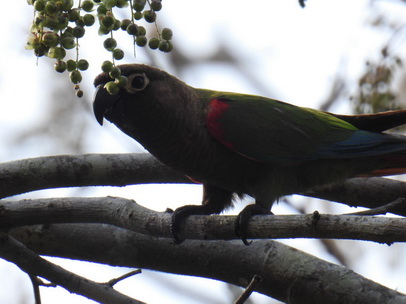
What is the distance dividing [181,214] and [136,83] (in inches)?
35.7

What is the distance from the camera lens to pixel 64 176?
13.6 feet

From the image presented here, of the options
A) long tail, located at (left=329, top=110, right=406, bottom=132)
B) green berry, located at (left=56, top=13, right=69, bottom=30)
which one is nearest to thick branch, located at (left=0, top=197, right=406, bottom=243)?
green berry, located at (left=56, top=13, right=69, bottom=30)

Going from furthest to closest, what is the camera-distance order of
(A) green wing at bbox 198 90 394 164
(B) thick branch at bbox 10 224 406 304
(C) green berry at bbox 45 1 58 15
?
(A) green wing at bbox 198 90 394 164 → (B) thick branch at bbox 10 224 406 304 → (C) green berry at bbox 45 1 58 15

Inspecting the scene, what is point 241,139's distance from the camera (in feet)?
14.5

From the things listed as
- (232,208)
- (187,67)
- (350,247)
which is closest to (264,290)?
(232,208)

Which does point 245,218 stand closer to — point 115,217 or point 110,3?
point 115,217

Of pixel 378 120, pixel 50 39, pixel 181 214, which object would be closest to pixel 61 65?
pixel 50 39

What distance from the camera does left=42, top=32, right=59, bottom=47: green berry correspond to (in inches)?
113

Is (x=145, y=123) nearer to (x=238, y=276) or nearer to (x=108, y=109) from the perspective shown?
(x=108, y=109)

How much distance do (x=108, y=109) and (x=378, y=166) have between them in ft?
6.87

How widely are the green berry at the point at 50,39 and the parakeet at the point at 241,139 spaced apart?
3.60 feet

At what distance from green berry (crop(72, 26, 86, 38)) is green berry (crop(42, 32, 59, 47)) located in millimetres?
80

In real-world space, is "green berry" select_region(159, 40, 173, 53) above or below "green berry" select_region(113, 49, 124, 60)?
above

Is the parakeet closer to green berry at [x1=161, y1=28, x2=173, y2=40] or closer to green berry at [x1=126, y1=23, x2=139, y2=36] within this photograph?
green berry at [x1=161, y1=28, x2=173, y2=40]
